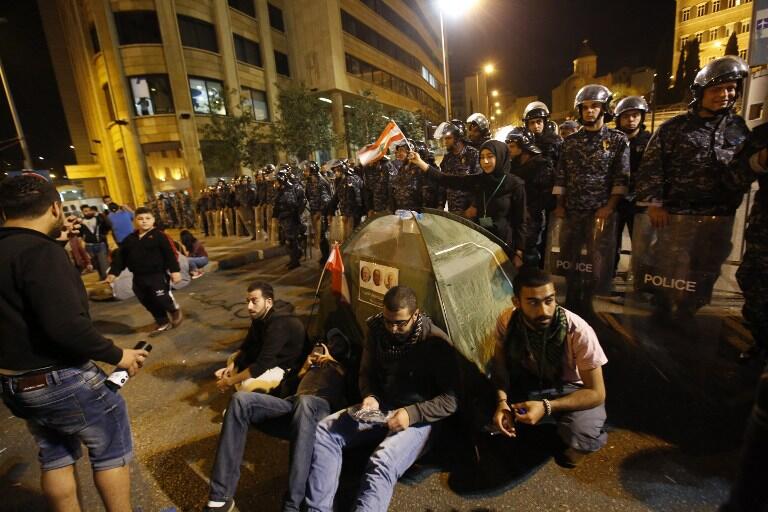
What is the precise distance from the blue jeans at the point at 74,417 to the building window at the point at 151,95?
2957 centimetres

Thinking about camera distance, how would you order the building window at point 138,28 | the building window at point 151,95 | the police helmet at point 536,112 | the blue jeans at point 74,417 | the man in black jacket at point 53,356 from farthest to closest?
1. the building window at point 151,95
2. the building window at point 138,28
3. the police helmet at point 536,112
4. the blue jeans at point 74,417
5. the man in black jacket at point 53,356

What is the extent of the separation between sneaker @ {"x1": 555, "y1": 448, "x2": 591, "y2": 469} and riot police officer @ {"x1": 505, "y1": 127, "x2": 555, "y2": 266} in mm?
3038

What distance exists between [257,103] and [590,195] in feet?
106

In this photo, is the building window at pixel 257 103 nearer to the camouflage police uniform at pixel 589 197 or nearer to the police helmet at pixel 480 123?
the police helmet at pixel 480 123

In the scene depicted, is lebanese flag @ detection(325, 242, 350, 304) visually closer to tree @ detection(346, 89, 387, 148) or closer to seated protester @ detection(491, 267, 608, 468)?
seated protester @ detection(491, 267, 608, 468)

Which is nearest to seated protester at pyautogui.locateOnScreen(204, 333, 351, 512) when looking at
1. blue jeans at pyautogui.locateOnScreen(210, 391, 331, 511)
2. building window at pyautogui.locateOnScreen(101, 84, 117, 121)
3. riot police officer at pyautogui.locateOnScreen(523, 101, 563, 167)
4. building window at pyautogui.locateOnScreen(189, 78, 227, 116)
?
blue jeans at pyautogui.locateOnScreen(210, 391, 331, 511)

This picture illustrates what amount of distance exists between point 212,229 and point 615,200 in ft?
57.2

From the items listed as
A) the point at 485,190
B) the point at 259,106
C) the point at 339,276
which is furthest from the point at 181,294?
the point at 259,106

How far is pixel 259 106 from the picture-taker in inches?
1227

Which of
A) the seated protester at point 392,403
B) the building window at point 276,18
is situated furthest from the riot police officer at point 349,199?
the building window at point 276,18

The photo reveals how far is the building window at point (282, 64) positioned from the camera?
108ft

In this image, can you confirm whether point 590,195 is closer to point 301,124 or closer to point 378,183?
point 378,183

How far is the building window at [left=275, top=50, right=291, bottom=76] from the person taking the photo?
3291 cm

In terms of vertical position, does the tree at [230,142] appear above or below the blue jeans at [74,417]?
above
